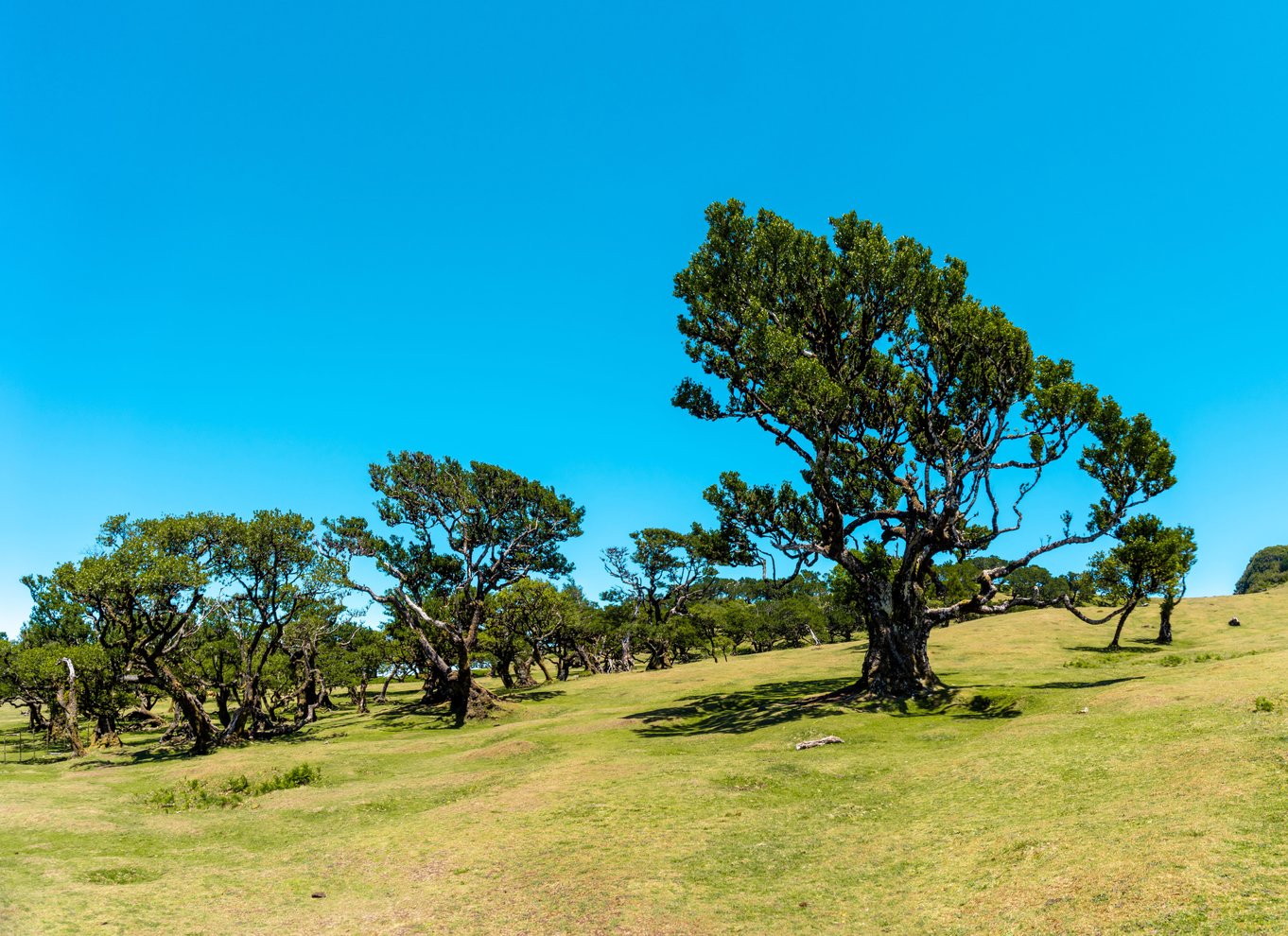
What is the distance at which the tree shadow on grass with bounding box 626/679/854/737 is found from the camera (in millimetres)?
29781

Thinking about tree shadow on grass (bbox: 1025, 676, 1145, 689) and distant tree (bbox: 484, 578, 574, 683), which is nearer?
tree shadow on grass (bbox: 1025, 676, 1145, 689)

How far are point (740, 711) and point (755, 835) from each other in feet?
69.1

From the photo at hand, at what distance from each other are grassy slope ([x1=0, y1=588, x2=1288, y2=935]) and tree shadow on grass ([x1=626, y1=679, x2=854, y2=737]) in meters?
2.66

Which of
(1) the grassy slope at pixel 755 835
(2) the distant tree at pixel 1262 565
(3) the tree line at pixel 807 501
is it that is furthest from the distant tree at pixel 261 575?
(2) the distant tree at pixel 1262 565

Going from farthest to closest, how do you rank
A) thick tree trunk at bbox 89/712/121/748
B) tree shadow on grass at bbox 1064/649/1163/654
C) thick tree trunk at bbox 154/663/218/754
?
tree shadow on grass at bbox 1064/649/1163/654
thick tree trunk at bbox 89/712/121/748
thick tree trunk at bbox 154/663/218/754

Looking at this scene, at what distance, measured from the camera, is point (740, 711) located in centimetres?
3400

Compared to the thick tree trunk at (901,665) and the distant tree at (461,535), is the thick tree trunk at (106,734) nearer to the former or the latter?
the distant tree at (461,535)

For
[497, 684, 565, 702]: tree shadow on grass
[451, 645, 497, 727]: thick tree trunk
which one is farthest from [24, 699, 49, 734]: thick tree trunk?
[451, 645, 497, 727]: thick tree trunk

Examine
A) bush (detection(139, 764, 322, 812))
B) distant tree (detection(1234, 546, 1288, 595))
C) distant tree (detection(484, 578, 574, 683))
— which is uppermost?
distant tree (detection(484, 578, 574, 683))

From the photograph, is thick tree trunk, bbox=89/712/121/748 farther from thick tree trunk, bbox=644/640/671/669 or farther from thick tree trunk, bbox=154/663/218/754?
thick tree trunk, bbox=644/640/671/669

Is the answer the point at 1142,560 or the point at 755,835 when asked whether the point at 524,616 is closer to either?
the point at 1142,560

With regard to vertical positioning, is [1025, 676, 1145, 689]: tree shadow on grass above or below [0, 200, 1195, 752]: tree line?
below

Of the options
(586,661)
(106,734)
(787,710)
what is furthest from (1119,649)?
(106,734)

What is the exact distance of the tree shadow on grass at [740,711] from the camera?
29781 mm
